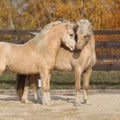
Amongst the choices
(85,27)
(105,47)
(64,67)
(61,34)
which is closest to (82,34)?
(85,27)

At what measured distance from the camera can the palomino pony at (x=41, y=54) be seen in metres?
8.17

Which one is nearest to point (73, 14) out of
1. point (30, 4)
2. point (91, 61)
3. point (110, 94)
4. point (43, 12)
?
point (43, 12)

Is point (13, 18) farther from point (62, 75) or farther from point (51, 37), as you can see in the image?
point (51, 37)

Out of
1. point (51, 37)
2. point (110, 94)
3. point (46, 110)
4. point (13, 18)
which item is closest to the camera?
point (46, 110)

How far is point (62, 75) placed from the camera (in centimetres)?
1369

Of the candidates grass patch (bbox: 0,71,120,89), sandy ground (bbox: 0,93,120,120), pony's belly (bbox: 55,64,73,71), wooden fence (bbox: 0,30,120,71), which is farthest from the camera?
wooden fence (bbox: 0,30,120,71)

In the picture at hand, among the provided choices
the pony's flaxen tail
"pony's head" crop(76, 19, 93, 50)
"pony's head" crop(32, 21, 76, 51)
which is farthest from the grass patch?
"pony's head" crop(76, 19, 93, 50)

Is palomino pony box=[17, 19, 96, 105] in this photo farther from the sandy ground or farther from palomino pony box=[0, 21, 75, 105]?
the sandy ground

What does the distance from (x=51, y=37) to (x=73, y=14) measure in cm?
2009

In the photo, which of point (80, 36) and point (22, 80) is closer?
point (80, 36)

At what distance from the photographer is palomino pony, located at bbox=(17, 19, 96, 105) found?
795cm

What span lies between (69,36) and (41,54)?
670 millimetres

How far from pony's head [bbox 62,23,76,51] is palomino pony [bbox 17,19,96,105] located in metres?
0.16

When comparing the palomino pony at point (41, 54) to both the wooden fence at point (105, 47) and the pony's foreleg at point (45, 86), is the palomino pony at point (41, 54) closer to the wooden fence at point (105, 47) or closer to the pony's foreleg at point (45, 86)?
the pony's foreleg at point (45, 86)
